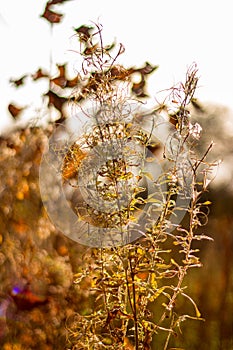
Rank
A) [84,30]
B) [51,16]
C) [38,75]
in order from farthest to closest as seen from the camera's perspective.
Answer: [38,75], [51,16], [84,30]

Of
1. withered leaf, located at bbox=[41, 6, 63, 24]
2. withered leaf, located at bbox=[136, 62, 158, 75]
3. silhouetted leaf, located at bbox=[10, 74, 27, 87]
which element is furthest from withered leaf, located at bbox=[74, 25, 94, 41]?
silhouetted leaf, located at bbox=[10, 74, 27, 87]

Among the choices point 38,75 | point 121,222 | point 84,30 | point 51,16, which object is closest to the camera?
point 121,222

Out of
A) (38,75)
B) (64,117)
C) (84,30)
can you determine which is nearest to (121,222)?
(84,30)

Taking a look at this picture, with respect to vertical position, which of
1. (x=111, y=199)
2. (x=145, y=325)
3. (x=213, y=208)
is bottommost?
(x=145, y=325)

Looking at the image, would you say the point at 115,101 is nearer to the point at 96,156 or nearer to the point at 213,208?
the point at 96,156

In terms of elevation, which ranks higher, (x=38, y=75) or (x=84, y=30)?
(x=38, y=75)

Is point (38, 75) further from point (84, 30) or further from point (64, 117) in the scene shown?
point (84, 30)

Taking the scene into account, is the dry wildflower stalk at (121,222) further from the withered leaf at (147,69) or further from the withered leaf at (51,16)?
the withered leaf at (51,16)

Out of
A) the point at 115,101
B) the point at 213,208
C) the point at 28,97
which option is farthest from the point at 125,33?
the point at 115,101

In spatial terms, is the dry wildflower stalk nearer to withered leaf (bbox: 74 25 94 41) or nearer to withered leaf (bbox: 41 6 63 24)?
withered leaf (bbox: 74 25 94 41)
